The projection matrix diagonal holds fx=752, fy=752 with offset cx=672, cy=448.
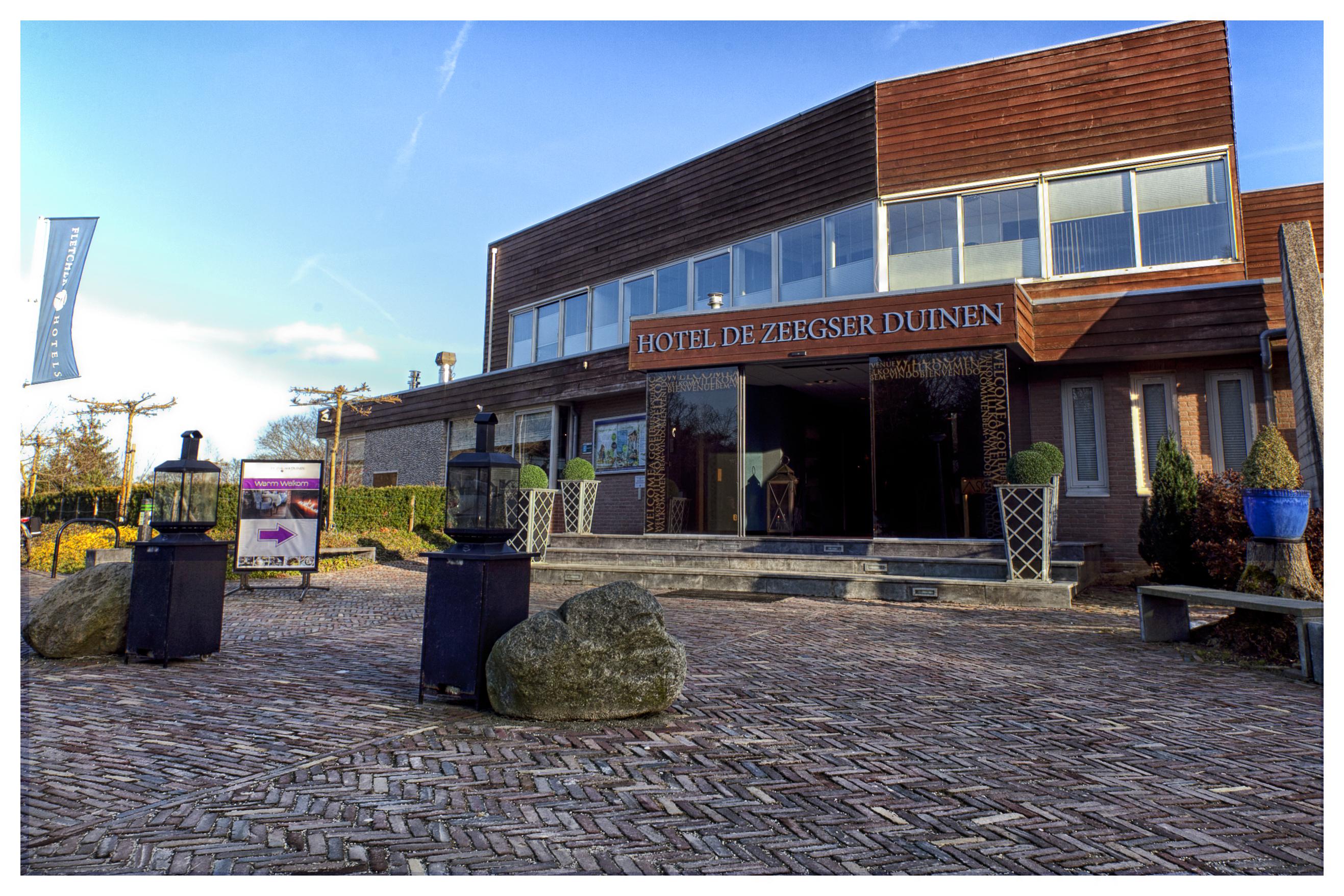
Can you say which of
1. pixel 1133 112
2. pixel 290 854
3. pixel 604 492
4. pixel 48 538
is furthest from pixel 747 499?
pixel 48 538

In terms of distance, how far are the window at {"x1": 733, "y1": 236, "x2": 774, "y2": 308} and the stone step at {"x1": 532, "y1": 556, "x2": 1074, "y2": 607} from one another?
6.43m

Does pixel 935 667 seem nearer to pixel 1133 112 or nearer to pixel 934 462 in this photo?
pixel 934 462

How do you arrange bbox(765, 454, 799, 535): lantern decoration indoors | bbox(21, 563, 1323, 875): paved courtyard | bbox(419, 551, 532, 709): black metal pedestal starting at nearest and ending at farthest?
bbox(21, 563, 1323, 875): paved courtyard → bbox(419, 551, 532, 709): black metal pedestal → bbox(765, 454, 799, 535): lantern decoration indoors

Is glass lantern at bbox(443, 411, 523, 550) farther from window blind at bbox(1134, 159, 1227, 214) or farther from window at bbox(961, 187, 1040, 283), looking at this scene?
window blind at bbox(1134, 159, 1227, 214)

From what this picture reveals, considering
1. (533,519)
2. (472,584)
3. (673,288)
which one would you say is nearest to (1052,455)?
(533,519)

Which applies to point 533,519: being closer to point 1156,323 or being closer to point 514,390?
point 514,390

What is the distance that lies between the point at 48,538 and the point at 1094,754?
21113 mm

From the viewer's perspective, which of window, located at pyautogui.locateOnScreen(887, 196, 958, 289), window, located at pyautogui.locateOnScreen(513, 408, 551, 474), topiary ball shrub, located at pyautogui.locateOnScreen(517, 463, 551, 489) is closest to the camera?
window, located at pyautogui.locateOnScreen(887, 196, 958, 289)

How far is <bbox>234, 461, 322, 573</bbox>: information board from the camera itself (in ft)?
36.7

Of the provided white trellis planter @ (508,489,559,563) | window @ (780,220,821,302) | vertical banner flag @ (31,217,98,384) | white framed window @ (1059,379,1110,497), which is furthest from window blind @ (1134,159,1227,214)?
vertical banner flag @ (31,217,98,384)

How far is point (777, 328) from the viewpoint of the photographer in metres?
13.2

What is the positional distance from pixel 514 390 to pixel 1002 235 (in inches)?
448

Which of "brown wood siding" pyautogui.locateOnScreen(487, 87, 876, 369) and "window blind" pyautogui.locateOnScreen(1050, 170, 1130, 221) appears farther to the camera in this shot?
"brown wood siding" pyautogui.locateOnScreen(487, 87, 876, 369)

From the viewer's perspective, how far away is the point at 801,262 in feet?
50.8
